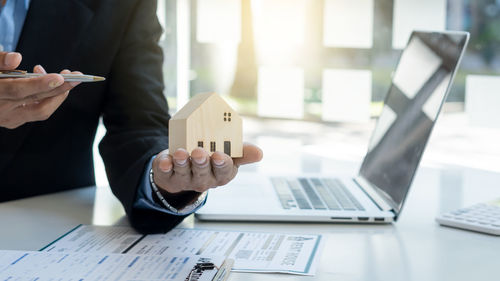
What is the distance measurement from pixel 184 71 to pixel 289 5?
2.38ft

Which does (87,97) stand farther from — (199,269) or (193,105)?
(199,269)

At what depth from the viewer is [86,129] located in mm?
1394

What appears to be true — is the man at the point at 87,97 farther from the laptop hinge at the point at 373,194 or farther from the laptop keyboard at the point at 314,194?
the laptop hinge at the point at 373,194

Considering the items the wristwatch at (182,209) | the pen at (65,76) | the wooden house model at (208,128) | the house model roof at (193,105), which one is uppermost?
the pen at (65,76)

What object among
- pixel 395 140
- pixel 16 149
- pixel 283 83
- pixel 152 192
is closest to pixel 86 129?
pixel 16 149

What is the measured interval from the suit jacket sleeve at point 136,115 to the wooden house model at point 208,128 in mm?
168

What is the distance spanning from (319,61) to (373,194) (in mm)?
2608

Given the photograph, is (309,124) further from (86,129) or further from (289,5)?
(86,129)

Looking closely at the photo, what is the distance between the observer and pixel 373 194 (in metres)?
1.23

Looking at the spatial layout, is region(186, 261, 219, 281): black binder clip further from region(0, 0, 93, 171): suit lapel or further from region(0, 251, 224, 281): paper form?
region(0, 0, 93, 171): suit lapel

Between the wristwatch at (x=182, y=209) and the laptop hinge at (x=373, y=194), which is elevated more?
the wristwatch at (x=182, y=209)

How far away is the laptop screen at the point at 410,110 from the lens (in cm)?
108

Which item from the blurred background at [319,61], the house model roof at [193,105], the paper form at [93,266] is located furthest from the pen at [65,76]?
the blurred background at [319,61]

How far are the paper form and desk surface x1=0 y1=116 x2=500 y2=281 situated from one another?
0.21ft
